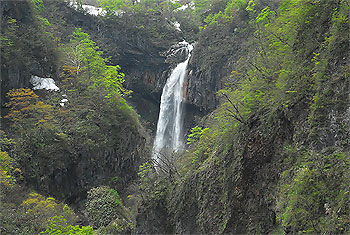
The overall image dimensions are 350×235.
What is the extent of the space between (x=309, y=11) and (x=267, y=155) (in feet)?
15.0

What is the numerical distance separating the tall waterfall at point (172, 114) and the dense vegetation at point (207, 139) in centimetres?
228

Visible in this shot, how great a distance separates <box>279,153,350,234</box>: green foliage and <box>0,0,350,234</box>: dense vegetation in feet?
0.07

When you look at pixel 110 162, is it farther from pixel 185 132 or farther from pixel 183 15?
pixel 183 15

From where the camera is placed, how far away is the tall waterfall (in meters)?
31.3

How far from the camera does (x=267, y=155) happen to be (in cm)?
819

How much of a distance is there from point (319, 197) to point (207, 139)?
795 cm

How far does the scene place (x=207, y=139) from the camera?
13.3 m

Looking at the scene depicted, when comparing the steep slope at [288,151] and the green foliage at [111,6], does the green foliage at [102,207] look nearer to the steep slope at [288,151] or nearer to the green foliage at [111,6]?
the steep slope at [288,151]

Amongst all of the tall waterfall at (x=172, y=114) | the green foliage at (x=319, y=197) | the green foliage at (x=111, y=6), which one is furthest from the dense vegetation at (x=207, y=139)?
the green foliage at (x=111, y=6)

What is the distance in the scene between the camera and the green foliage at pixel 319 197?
4.87 meters

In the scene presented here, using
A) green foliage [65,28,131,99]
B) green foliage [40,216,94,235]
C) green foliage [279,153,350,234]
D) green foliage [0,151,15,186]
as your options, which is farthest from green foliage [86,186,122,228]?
green foliage [279,153,350,234]

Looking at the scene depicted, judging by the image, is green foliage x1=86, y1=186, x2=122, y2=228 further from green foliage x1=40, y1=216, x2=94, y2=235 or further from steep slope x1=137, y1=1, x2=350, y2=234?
steep slope x1=137, y1=1, x2=350, y2=234

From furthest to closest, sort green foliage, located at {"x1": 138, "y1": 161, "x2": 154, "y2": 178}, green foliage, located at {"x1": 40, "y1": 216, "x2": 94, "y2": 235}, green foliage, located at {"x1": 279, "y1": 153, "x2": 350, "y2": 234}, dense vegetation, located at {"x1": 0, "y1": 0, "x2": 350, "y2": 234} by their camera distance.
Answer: green foliage, located at {"x1": 138, "y1": 161, "x2": 154, "y2": 178}, green foliage, located at {"x1": 40, "y1": 216, "x2": 94, "y2": 235}, dense vegetation, located at {"x1": 0, "y1": 0, "x2": 350, "y2": 234}, green foliage, located at {"x1": 279, "y1": 153, "x2": 350, "y2": 234}

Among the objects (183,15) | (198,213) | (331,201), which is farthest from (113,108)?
(183,15)
